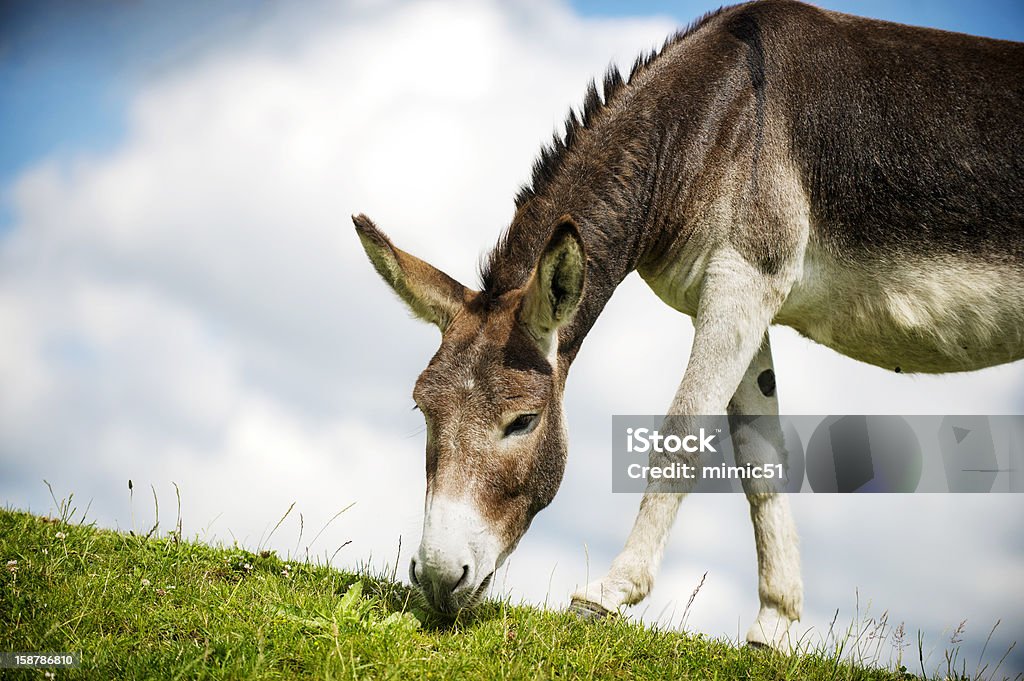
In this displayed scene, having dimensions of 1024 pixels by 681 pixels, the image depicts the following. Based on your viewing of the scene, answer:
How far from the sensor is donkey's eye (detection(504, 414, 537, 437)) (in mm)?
5074

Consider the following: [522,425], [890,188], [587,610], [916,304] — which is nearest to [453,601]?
[587,610]

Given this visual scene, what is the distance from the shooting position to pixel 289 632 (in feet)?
14.3

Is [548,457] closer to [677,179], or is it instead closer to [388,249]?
[388,249]

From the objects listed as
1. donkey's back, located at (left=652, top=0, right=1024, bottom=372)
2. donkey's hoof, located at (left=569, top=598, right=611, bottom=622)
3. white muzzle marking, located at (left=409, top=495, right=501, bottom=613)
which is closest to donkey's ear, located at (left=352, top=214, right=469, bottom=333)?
white muzzle marking, located at (left=409, top=495, right=501, bottom=613)

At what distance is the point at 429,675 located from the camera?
13.6 feet

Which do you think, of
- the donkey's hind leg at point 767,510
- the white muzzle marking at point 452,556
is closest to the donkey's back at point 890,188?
the donkey's hind leg at point 767,510

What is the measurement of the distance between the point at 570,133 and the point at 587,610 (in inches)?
133

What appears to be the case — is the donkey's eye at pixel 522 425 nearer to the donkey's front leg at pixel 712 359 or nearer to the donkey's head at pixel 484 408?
the donkey's head at pixel 484 408

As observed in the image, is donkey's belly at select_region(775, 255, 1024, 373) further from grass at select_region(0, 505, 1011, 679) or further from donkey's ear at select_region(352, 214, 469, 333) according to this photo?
donkey's ear at select_region(352, 214, 469, 333)

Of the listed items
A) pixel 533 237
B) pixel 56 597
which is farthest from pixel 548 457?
pixel 56 597

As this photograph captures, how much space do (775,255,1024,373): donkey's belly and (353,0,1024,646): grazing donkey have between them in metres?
0.01

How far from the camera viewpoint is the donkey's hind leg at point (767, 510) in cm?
617

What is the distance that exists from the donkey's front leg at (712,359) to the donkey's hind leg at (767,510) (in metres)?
0.90

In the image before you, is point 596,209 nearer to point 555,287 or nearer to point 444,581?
point 555,287
